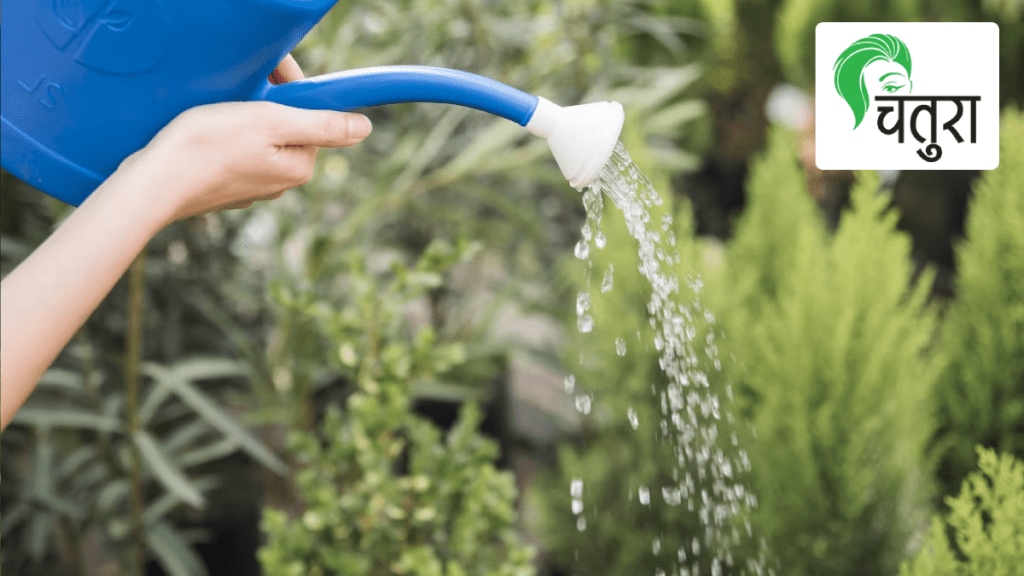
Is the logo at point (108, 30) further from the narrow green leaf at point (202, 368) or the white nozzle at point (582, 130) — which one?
the narrow green leaf at point (202, 368)

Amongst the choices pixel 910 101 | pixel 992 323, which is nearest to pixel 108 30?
pixel 992 323

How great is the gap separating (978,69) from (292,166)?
4.98ft

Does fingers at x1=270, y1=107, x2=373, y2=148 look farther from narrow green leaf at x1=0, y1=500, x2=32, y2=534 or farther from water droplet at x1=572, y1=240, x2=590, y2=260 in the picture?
narrow green leaf at x1=0, y1=500, x2=32, y2=534

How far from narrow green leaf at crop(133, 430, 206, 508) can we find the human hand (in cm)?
62

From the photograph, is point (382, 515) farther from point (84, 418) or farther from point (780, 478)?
point (780, 478)

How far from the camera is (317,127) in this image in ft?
2.14

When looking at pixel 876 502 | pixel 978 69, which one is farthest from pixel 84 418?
pixel 978 69

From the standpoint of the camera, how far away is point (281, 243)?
5.21ft

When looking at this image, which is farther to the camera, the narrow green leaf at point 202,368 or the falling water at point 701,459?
the falling water at point 701,459

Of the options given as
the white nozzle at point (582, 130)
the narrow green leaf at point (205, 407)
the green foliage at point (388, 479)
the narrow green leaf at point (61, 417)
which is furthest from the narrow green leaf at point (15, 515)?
the white nozzle at point (582, 130)

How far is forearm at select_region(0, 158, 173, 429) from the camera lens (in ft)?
1.70

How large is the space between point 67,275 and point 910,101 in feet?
5.11

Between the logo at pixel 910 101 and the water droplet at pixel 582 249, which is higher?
the water droplet at pixel 582 249

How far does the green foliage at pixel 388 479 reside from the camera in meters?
1.19
